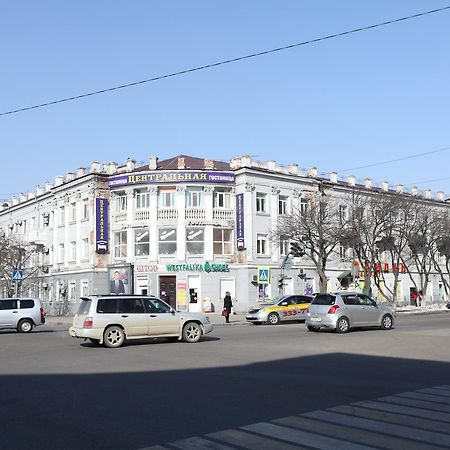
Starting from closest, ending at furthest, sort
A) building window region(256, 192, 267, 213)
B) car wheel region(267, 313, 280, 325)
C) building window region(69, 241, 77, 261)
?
car wheel region(267, 313, 280, 325)
building window region(256, 192, 267, 213)
building window region(69, 241, 77, 261)

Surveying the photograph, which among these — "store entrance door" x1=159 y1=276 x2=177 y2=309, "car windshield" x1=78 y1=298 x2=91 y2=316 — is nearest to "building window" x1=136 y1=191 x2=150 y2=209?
"store entrance door" x1=159 y1=276 x2=177 y2=309

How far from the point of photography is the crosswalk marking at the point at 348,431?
7.05m

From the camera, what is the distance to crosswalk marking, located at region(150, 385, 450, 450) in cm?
705

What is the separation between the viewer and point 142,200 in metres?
52.2

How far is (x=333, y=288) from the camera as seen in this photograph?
5731 cm

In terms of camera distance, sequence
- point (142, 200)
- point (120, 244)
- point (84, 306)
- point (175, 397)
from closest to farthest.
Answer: point (175, 397)
point (84, 306)
point (142, 200)
point (120, 244)

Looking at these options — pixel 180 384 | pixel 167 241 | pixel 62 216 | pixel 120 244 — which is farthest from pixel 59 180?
pixel 180 384

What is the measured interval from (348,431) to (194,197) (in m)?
44.2

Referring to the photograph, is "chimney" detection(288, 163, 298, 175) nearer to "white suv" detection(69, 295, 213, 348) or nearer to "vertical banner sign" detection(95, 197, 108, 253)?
"vertical banner sign" detection(95, 197, 108, 253)

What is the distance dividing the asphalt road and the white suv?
1.57 ft

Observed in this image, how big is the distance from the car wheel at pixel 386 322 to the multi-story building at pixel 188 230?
22189 mm

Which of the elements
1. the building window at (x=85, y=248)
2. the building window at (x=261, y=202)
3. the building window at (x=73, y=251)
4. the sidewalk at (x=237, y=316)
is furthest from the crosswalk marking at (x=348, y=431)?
the building window at (x=73, y=251)

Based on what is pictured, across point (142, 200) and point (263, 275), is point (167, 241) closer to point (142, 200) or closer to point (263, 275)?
point (142, 200)

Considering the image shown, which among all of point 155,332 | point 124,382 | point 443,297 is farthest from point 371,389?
point 443,297
